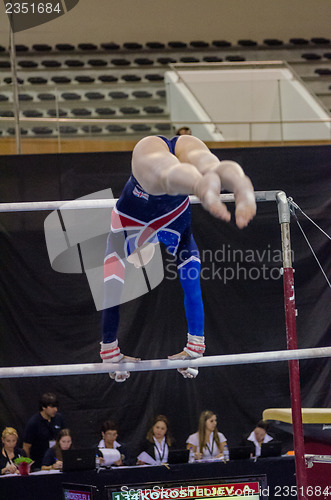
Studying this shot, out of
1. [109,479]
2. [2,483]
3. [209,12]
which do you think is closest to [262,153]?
[109,479]

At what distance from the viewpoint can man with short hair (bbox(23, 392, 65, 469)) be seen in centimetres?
664

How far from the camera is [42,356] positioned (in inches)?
269

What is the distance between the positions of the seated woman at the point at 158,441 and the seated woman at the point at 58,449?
73 centimetres

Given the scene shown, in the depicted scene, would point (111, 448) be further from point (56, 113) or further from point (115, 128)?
point (115, 128)

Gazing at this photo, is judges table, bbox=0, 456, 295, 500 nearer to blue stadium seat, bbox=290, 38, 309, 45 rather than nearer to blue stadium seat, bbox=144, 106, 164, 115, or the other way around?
blue stadium seat, bbox=144, 106, 164, 115

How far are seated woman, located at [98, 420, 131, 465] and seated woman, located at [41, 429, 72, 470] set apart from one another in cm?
34

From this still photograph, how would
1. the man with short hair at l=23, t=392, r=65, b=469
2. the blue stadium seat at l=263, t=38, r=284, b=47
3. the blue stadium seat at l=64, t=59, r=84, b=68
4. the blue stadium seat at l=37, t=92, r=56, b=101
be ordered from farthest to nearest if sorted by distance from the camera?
the blue stadium seat at l=263, t=38, r=284, b=47
the blue stadium seat at l=64, t=59, r=84, b=68
the blue stadium seat at l=37, t=92, r=56, b=101
the man with short hair at l=23, t=392, r=65, b=469

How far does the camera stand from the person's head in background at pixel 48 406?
663 cm

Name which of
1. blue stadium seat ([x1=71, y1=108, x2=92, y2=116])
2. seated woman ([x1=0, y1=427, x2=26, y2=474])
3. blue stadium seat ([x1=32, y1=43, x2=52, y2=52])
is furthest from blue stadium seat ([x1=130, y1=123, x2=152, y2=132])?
blue stadium seat ([x1=32, y1=43, x2=52, y2=52])

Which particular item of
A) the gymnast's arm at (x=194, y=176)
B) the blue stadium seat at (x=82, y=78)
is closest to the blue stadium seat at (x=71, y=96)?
the blue stadium seat at (x=82, y=78)

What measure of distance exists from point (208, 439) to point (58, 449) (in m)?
1.48

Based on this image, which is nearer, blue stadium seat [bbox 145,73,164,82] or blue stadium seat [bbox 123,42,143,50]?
blue stadium seat [bbox 145,73,164,82]

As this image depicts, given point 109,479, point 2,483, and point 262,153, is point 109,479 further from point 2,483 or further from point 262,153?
point 262,153

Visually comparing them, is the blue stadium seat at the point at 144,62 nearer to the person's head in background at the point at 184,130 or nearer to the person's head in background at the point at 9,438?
the person's head in background at the point at 184,130
